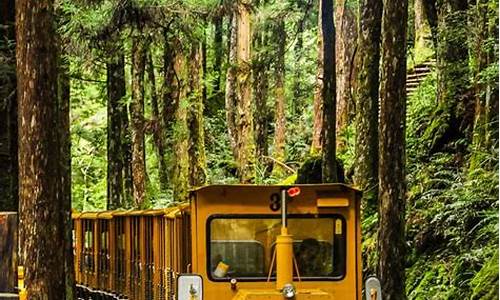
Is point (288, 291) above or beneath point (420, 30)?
beneath

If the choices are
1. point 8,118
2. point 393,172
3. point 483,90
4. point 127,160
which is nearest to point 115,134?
point 127,160

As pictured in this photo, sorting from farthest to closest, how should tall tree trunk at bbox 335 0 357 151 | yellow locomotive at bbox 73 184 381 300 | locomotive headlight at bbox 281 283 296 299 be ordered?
tall tree trunk at bbox 335 0 357 151, yellow locomotive at bbox 73 184 381 300, locomotive headlight at bbox 281 283 296 299

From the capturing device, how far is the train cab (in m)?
10.0

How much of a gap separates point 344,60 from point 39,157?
59.6 feet

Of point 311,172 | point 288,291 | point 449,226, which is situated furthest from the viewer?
point 311,172

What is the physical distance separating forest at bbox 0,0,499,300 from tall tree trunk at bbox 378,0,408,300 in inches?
0.8

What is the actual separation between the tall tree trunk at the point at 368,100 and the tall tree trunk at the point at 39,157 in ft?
23.1

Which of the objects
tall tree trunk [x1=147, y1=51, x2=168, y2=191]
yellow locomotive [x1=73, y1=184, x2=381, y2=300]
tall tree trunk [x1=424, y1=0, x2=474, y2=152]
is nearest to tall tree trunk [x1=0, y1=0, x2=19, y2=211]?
yellow locomotive [x1=73, y1=184, x2=381, y2=300]

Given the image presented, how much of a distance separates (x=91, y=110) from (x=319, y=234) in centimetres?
2856

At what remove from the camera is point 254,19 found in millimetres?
30281

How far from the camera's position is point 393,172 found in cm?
1296

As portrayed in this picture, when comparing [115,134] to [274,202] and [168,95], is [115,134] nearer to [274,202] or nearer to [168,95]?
[168,95]

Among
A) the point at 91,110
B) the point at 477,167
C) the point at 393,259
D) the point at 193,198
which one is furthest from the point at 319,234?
the point at 91,110

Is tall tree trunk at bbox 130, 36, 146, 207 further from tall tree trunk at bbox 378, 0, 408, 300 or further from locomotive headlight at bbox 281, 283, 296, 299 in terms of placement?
locomotive headlight at bbox 281, 283, 296, 299
